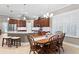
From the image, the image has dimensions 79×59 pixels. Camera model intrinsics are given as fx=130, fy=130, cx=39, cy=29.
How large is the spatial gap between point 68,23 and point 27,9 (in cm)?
139

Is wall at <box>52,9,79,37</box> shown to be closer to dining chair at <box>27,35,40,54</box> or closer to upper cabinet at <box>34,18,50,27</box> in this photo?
upper cabinet at <box>34,18,50,27</box>

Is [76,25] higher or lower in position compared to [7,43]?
higher

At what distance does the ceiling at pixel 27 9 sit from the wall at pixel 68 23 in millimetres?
322

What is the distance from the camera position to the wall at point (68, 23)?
414 centimetres

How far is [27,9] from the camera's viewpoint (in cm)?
404

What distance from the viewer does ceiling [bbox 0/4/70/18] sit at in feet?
12.9

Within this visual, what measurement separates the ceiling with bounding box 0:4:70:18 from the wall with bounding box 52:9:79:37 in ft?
1.06

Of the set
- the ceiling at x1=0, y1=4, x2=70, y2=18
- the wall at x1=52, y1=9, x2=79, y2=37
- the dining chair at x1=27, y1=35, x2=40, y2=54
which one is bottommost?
the dining chair at x1=27, y1=35, x2=40, y2=54

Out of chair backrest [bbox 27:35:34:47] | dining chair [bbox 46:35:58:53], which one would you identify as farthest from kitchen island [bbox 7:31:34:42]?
dining chair [bbox 46:35:58:53]

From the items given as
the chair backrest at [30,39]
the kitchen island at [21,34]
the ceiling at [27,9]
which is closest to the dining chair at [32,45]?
the chair backrest at [30,39]

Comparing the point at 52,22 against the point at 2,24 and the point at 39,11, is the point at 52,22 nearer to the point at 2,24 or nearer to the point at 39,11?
the point at 39,11
